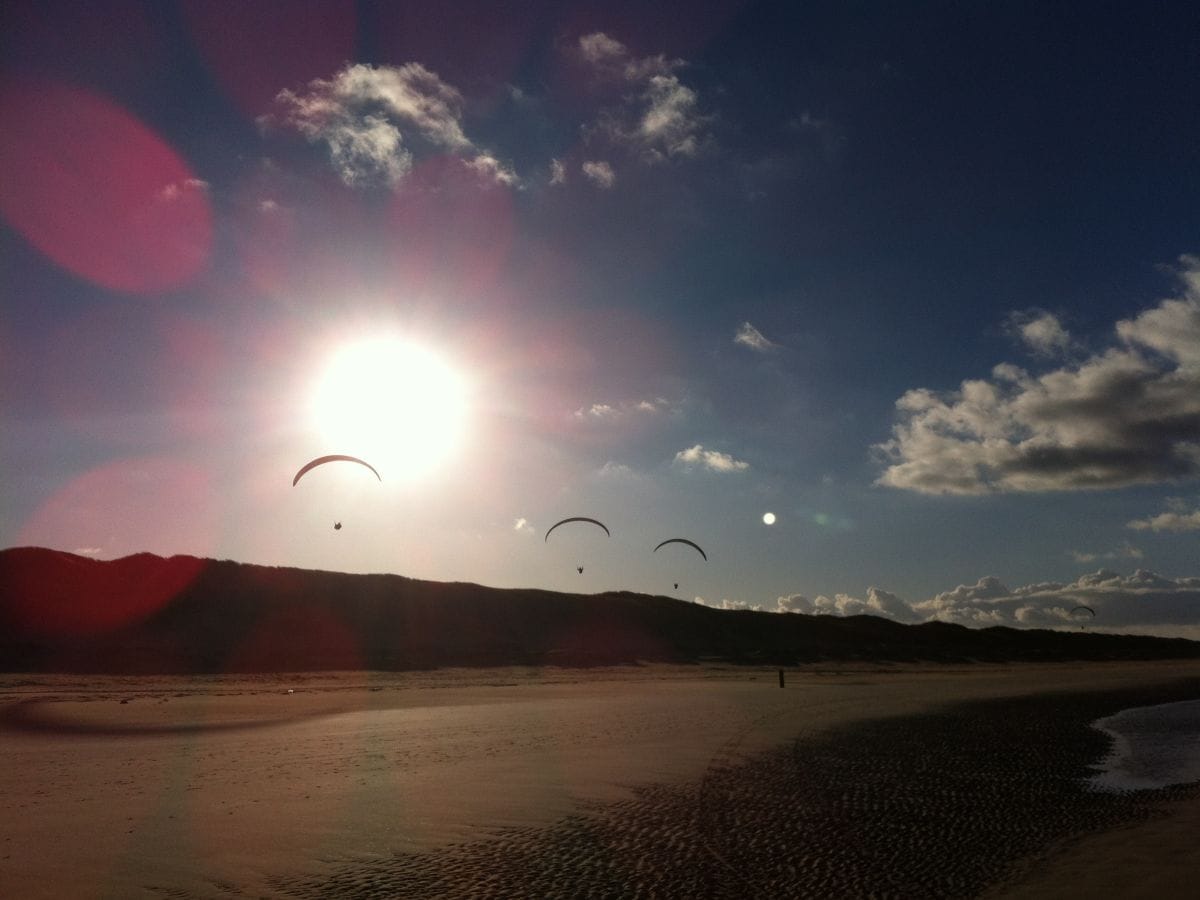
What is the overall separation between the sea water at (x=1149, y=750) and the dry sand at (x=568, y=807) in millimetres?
858

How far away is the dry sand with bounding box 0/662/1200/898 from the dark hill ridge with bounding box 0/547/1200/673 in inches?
1451

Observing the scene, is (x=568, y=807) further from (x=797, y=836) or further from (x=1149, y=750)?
(x=1149, y=750)

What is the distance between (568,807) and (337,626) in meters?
70.2

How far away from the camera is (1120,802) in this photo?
1641cm

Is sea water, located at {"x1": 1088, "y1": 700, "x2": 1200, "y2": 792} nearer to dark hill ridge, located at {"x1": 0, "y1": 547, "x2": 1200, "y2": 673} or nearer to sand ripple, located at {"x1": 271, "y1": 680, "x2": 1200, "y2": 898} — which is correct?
sand ripple, located at {"x1": 271, "y1": 680, "x2": 1200, "y2": 898}

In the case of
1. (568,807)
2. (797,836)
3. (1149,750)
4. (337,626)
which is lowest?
(797,836)

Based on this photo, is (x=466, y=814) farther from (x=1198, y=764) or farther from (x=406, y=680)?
(x=406, y=680)

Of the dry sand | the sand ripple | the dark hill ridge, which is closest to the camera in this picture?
the sand ripple

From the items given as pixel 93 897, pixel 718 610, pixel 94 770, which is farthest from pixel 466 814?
pixel 718 610

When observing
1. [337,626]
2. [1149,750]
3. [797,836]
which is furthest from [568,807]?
[337,626]

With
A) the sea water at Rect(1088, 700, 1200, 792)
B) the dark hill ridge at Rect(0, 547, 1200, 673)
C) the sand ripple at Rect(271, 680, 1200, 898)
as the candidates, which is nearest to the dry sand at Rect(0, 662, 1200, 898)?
the sand ripple at Rect(271, 680, 1200, 898)

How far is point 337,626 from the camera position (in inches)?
3140

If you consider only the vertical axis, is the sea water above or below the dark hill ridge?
below

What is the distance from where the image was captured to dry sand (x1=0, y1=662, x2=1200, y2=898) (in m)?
10.9
